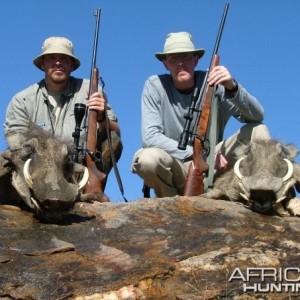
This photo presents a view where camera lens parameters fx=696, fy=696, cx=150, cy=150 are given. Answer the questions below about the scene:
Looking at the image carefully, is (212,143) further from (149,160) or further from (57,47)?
(57,47)

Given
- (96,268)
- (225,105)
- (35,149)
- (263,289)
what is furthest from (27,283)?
(225,105)

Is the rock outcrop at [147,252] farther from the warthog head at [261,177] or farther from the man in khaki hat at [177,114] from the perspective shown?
the man in khaki hat at [177,114]

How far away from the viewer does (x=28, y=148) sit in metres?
7.41

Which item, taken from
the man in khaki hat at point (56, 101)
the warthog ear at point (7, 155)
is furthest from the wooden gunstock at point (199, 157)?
the warthog ear at point (7, 155)

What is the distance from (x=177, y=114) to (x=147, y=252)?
370 cm

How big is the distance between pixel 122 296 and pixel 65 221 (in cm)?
176

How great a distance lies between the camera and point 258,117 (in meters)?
9.09

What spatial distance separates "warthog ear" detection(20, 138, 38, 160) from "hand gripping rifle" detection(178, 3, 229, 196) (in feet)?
7.01

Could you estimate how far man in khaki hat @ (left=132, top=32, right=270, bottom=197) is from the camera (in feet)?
28.9

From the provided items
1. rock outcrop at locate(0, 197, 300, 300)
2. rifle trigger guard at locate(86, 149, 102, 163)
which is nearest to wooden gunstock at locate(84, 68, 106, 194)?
rifle trigger guard at locate(86, 149, 102, 163)

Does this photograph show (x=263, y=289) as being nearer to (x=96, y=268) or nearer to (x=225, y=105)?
(x=96, y=268)

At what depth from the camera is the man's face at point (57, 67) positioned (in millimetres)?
9688

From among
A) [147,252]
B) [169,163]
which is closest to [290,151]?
[169,163]

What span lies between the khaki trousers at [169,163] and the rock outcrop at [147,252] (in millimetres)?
1371
